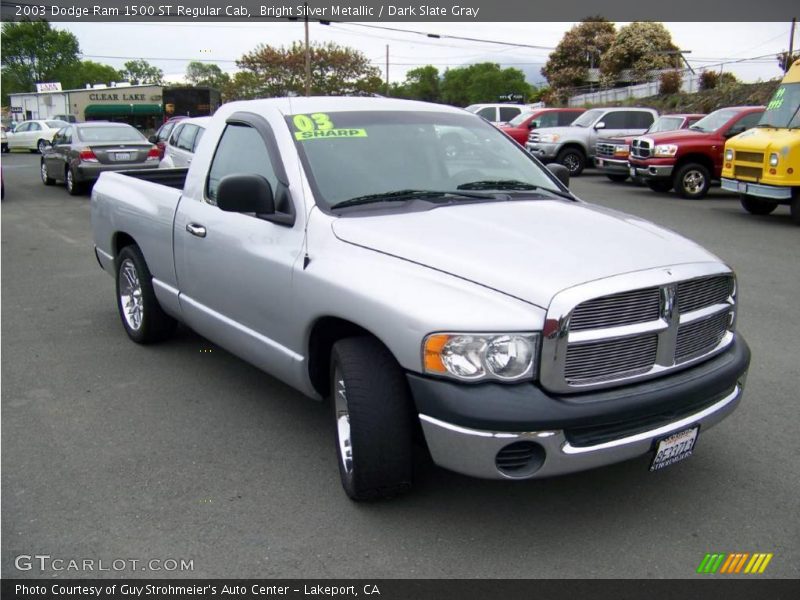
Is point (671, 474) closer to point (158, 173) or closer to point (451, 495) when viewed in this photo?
point (451, 495)

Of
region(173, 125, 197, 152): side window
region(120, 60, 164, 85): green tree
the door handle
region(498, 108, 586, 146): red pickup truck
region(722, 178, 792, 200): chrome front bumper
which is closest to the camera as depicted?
the door handle

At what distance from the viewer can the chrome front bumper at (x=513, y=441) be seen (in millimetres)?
2961

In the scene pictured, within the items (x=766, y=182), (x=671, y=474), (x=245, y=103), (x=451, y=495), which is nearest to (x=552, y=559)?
(x=451, y=495)

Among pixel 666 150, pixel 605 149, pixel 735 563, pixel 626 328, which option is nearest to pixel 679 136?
pixel 666 150

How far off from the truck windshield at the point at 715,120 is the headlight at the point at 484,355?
1497 centimetres

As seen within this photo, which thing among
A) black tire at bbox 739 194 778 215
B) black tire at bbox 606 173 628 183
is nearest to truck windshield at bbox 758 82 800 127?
black tire at bbox 739 194 778 215

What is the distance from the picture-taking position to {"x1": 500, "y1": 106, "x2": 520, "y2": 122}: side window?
2745cm

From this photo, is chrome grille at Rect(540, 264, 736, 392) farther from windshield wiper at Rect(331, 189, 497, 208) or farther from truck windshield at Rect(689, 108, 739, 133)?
truck windshield at Rect(689, 108, 739, 133)

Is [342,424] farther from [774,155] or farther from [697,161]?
[697,161]

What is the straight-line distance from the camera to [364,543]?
3258 millimetres

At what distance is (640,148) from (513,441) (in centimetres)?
1529

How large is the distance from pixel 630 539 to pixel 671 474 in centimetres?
71

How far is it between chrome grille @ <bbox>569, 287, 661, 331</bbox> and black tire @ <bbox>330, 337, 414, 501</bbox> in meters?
0.79

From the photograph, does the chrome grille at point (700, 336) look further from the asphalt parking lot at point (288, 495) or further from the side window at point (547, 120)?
the side window at point (547, 120)
